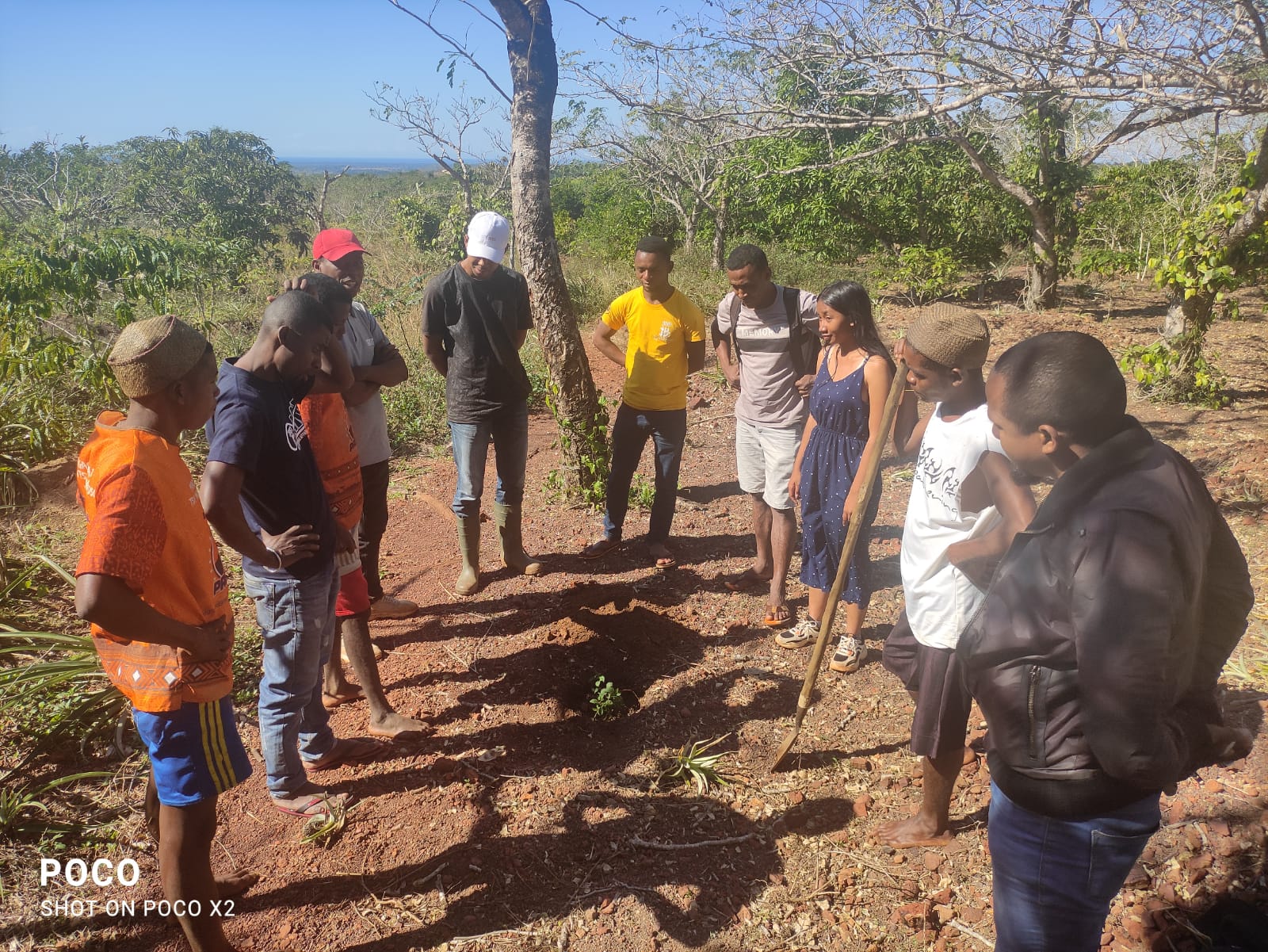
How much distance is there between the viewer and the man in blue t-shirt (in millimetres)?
2180

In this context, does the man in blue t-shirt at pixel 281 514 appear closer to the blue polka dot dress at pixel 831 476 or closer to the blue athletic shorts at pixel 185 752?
the blue athletic shorts at pixel 185 752

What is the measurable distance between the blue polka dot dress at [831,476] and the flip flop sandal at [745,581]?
742 mm

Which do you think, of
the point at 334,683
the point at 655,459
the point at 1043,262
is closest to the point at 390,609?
the point at 334,683

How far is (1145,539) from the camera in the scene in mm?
1300

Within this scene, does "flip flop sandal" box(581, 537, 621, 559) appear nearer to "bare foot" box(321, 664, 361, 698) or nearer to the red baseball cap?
"bare foot" box(321, 664, 361, 698)

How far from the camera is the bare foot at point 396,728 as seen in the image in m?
3.01

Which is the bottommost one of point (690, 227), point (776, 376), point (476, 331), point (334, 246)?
point (776, 376)

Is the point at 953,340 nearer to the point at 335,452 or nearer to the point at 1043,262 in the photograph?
the point at 335,452

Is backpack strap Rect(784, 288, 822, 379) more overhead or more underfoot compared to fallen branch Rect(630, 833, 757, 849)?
more overhead

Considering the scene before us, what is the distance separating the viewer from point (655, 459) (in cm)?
450

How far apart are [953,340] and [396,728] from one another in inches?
96.9

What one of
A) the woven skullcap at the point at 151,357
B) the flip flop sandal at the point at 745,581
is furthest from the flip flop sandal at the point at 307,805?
the flip flop sandal at the point at 745,581

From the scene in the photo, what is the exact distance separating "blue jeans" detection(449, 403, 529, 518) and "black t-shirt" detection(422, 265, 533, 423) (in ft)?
0.23

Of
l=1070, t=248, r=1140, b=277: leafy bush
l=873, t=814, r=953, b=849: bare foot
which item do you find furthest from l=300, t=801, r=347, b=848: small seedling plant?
l=1070, t=248, r=1140, b=277: leafy bush
